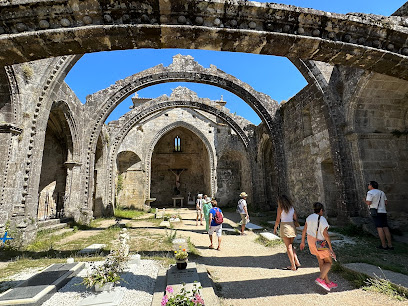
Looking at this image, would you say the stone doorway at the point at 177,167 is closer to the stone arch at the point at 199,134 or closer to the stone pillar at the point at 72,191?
the stone arch at the point at 199,134

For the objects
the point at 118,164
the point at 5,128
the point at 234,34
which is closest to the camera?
the point at 234,34

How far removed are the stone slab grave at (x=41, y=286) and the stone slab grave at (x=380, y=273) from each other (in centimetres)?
458

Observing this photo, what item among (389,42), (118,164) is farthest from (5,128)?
(118,164)

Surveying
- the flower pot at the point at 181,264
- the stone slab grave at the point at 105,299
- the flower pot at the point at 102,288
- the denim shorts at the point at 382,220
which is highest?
the denim shorts at the point at 382,220

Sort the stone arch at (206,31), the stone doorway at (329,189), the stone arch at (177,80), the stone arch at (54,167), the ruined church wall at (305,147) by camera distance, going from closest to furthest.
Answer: the stone arch at (206,31), the stone doorway at (329,189), the ruined church wall at (305,147), the stone arch at (54,167), the stone arch at (177,80)

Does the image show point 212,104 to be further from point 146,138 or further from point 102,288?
point 102,288

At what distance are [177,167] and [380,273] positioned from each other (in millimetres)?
19803

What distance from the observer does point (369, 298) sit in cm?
279

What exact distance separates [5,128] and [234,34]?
6.28 metres

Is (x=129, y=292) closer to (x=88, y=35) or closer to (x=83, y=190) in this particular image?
(x=88, y=35)

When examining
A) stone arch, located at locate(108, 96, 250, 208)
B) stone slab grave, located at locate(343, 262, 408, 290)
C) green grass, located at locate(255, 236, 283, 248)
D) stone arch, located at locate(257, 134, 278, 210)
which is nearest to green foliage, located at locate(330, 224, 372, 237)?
green grass, located at locate(255, 236, 283, 248)

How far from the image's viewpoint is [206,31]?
→ 2412mm

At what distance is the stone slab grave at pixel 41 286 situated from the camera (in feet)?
8.64

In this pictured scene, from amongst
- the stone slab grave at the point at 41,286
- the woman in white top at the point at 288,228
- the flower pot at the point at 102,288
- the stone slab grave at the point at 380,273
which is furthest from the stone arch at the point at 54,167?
the stone slab grave at the point at 380,273
